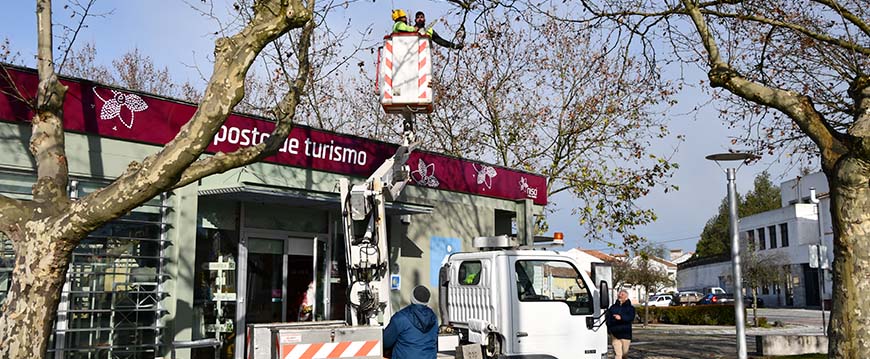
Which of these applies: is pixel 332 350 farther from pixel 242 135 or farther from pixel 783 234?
pixel 783 234

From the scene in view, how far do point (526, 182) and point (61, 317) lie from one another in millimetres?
11352

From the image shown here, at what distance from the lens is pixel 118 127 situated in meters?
11.2

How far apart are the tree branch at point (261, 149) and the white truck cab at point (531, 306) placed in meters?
3.84

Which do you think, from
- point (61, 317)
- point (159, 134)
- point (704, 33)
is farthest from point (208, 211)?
point (704, 33)

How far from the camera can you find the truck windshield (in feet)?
37.6

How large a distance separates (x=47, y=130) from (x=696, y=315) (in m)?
35.9

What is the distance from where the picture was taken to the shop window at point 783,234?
63.5m

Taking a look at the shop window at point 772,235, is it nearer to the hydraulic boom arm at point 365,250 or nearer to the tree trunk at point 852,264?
the tree trunk at point 852,264

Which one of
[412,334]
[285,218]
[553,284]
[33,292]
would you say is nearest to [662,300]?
[285,218]

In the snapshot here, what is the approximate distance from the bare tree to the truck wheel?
4.44m

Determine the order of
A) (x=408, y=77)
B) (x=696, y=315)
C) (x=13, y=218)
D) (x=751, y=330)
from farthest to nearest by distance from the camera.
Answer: (x=696, y=315)
(x=751, y=330)
(x=408, y=77)
(x=13, y=218)

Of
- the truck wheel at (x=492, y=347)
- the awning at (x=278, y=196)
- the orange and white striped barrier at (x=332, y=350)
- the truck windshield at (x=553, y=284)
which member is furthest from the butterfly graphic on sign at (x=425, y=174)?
the orange and white striped barrier at (x=332, y=350)

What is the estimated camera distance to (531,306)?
37.1ft

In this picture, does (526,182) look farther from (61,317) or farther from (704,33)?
(61,317)
